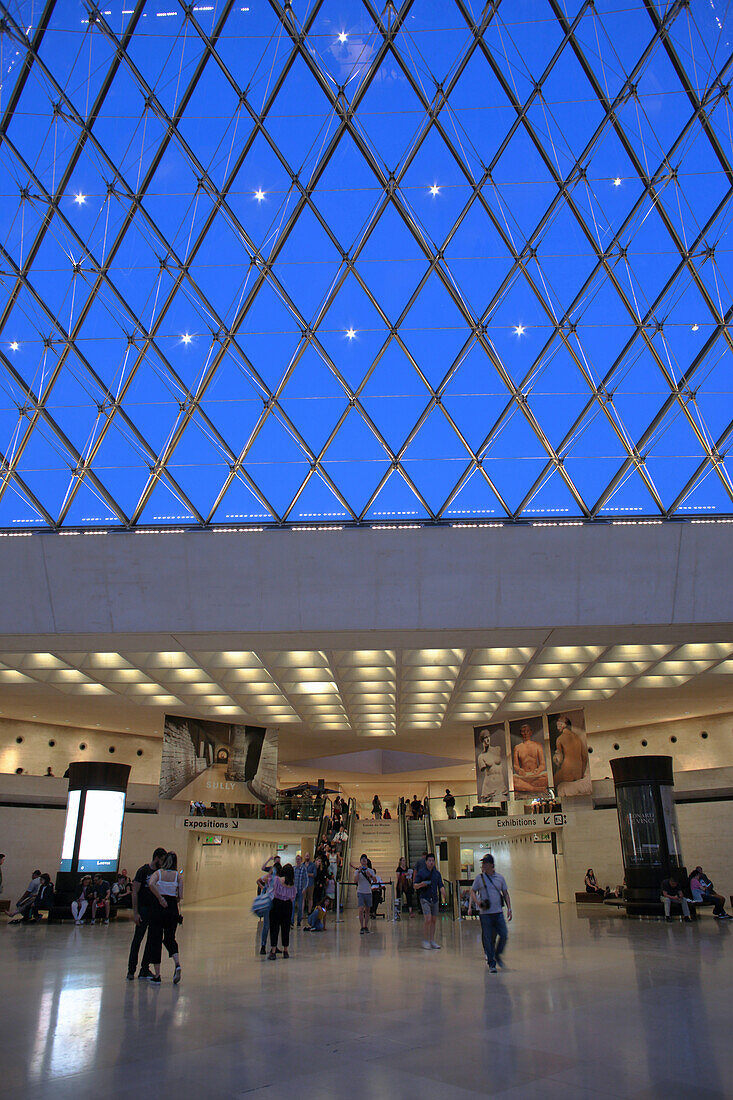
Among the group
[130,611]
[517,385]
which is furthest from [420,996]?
[517,385]

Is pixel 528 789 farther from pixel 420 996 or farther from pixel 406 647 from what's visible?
pixel 420 996

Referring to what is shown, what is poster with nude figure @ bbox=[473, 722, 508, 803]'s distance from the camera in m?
34.9

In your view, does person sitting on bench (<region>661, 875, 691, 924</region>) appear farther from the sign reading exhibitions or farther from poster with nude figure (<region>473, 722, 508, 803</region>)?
poster with nude figure (<region>473, 722, 508, 803</region>)

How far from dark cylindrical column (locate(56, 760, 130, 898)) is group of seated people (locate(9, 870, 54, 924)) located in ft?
3.14

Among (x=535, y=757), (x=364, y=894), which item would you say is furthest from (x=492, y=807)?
(x=364, y=894)

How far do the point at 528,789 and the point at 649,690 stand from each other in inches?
289

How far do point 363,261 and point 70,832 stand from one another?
19094 mm

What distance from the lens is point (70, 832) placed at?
72.1 feet

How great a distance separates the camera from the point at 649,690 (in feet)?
101

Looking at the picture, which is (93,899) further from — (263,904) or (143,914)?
(143,914)

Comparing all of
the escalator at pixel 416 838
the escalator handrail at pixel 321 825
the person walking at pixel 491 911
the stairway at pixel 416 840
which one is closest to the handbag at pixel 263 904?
the person walking at pixel 491 911

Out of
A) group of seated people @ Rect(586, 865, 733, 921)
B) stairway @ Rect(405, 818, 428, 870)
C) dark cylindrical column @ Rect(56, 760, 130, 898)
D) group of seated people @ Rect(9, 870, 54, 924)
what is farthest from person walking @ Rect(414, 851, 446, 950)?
stairway @ Rect(405, 818, 428, 870)

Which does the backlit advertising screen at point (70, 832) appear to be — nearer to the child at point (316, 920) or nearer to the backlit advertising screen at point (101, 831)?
the backlit advertising screen at point (101, 831)

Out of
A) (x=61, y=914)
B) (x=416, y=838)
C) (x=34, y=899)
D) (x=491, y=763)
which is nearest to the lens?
(x=34, y=899)
